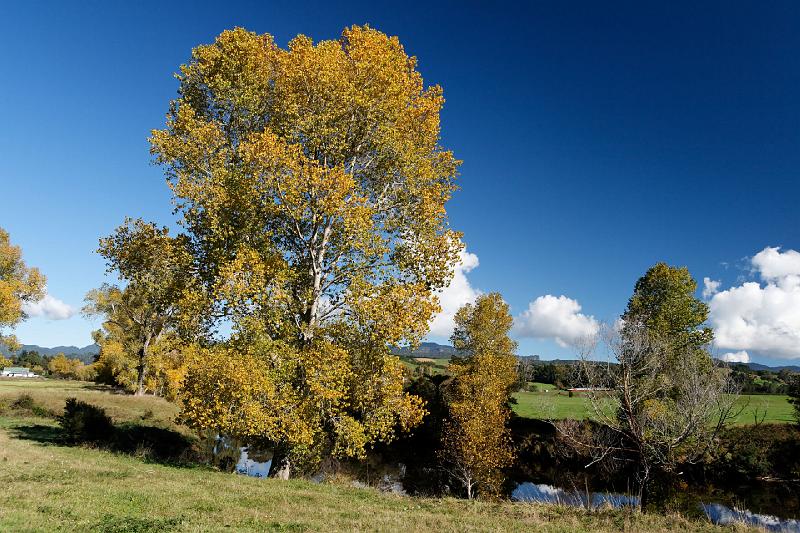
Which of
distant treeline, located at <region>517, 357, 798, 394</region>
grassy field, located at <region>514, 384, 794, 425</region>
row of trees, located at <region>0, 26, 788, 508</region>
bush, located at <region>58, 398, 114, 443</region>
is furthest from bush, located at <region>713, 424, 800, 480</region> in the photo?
bush, located at <region>58, 398, 114, 443</region>

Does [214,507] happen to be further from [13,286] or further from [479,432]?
[13,286]

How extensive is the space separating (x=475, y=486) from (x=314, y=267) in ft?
97.6

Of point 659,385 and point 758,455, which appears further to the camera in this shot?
point 758,455

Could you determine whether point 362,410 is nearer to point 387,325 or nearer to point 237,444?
point 387,325

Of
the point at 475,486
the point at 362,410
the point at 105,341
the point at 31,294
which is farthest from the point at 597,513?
the point at 105,341

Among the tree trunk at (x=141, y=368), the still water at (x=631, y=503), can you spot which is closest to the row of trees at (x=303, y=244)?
the still water at (x=631, y=503)

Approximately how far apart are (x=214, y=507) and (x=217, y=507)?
0.27 feet

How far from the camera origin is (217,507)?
12.9 meters

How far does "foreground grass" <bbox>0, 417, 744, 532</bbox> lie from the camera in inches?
436

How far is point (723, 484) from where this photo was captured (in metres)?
38.9

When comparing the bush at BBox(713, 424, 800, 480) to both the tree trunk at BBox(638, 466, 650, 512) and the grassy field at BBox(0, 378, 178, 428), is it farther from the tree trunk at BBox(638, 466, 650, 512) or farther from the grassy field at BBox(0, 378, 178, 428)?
the grassy field at BBox(0, 378, 178, 428)

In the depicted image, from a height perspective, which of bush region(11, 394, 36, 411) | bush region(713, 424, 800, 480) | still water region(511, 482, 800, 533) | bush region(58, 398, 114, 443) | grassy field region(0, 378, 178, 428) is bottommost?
still water region(511, 482, 800, 533)

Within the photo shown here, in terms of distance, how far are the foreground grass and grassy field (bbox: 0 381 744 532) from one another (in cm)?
3

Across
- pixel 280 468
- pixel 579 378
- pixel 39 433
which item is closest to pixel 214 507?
pixel 280 468
